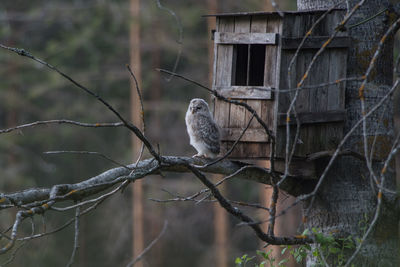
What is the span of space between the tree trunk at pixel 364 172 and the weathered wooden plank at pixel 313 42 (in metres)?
0.12

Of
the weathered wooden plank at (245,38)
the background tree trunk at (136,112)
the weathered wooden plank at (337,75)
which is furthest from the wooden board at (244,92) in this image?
the background tree trunk at (136,112)

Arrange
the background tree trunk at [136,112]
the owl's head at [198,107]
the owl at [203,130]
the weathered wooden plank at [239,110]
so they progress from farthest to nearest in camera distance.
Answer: the background tree trunk at [136,112] < the owl's head at [198,107] < the owl at [203,130] < the weathered wooden plank at [239,110]

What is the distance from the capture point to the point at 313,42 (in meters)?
4.93

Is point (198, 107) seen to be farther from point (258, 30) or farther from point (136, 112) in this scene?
point (136, 112)

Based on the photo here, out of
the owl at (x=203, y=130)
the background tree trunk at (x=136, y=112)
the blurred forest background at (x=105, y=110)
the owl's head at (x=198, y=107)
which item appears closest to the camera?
the owl at (x=203, y=130)

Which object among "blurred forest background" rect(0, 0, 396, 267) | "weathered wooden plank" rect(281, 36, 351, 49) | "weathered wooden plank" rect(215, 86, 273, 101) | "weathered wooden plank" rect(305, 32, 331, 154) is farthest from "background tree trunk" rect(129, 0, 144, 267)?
"weathered wooden plank" rect(281, 36, 351, 49)

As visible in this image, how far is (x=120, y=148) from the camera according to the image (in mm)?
19562

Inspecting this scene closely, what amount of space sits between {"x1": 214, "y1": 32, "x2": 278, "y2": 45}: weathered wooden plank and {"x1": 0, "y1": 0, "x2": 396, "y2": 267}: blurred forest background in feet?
30.2

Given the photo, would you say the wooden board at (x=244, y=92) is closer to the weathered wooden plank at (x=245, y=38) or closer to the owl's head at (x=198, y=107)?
the weathered wooden plank at (x=245, y=38)

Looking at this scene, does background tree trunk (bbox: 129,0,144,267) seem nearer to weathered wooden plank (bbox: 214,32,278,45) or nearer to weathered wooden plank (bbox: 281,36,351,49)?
weathered wooden plank (bbox: 214,32,278,45)

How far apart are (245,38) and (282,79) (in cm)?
49

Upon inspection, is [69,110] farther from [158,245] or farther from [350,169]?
[350,169]

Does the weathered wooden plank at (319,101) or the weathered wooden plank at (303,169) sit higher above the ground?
the weathered wooden plank at (319,101)

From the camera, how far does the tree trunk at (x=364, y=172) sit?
4.97 metres
